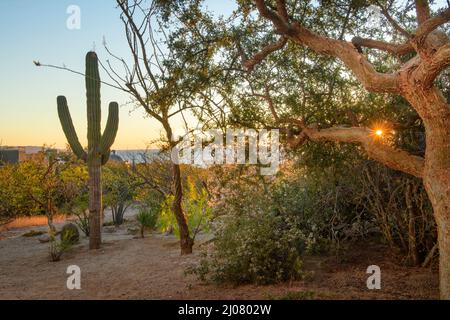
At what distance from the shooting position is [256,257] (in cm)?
A: 558

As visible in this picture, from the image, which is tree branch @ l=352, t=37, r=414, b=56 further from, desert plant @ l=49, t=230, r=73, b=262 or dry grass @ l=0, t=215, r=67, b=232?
dry grass @ l=0, t=215, r=67, b=232

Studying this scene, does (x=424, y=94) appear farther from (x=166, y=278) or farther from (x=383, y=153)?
(x=166, y=278)

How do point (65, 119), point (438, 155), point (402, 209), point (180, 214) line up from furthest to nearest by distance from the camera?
1. point (65, 119)
2. point (180, 214)
3. point (402, 209)
4. point (438, 155)

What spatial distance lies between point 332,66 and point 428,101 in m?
3.10

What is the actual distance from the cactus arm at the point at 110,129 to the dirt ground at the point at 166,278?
277 centimetres

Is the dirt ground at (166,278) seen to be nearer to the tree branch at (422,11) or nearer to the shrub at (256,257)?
the shrub at (256,257)

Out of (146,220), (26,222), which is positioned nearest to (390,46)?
(146,220)

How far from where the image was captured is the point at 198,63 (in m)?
6.80

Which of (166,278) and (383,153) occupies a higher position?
(383,153)

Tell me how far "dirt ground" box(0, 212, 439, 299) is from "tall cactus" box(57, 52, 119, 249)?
857 mm

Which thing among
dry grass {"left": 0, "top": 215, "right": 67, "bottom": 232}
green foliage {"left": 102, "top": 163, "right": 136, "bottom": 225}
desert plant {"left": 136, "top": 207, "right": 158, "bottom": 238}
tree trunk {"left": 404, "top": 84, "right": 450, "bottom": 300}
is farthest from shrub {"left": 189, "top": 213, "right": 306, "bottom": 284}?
dry grass {"left": 0, "top": 215, "right": 67, "bottom": 232}

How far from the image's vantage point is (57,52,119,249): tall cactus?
36.2 ft

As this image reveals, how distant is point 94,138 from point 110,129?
0.67 m
